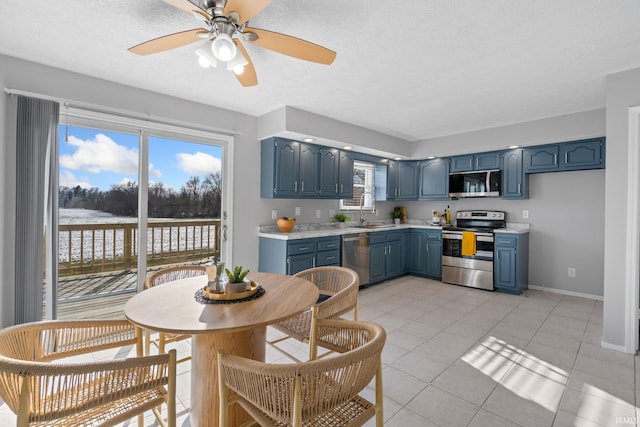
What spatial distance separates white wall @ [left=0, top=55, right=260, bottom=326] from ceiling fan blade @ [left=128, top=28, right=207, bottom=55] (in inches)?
57.0

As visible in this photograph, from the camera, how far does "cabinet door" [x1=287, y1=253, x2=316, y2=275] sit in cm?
383

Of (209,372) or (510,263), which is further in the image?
(510,263)

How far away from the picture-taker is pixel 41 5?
1.87 m

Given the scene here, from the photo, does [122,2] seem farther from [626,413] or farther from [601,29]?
[626,413]

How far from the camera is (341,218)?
508cm

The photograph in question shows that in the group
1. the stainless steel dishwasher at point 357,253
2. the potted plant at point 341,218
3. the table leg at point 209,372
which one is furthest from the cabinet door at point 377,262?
the table leg at point 209,372

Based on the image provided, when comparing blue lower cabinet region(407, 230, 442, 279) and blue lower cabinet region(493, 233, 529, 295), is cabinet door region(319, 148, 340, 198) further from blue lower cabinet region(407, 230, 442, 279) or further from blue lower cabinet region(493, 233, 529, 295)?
blue lower cabinet region(493, 233, 529, 295)

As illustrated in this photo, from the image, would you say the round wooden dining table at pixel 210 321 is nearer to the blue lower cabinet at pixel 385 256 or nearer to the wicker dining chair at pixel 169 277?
the wicker dining chair at pixel 169 277

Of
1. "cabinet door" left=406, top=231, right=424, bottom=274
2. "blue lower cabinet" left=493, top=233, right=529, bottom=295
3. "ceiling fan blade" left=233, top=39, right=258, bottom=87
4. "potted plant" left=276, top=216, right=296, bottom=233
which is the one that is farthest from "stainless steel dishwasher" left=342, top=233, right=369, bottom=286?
"ceiling fan blade" left=233, top=39, right=258, bottom=87

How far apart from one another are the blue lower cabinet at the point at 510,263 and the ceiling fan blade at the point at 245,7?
4.44 m

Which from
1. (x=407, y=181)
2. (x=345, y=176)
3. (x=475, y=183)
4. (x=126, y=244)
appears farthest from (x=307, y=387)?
(x=407, y=181)

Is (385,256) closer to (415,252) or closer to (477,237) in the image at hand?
(415,252)

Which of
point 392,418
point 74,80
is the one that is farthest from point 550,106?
point 74,80

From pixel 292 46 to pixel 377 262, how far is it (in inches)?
149
